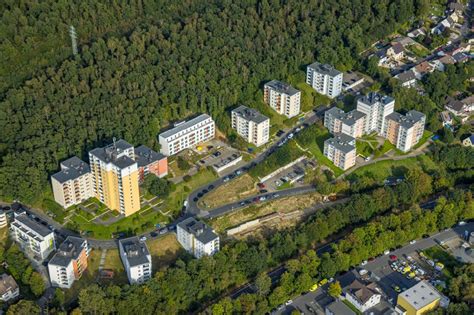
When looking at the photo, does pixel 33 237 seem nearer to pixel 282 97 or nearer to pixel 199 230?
pixel 199 230

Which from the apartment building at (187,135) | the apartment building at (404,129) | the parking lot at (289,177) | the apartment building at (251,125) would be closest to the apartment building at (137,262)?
the apartment building at (187,135)

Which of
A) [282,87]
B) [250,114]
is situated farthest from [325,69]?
[250,114]

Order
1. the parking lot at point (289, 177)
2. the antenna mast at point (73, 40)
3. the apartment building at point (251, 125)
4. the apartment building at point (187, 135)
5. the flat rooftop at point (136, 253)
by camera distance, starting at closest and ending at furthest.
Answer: the flat rooftop at point (136, 253), the parking lot at point (289, 177), the apartment building at point (187, 135), the apartment building at point (251, 125), the antenna mast at point (73, 40)

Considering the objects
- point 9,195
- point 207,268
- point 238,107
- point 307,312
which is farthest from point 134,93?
point 307,312

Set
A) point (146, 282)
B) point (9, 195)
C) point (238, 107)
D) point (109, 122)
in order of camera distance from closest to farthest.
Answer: point (146, 282) → point (9, 195) → point (109, 122) → point (238, 107)

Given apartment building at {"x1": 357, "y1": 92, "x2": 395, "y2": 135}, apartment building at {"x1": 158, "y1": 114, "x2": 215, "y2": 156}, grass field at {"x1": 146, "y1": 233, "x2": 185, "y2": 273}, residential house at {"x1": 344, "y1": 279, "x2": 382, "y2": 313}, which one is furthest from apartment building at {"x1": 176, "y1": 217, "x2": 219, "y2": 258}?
apartment building at {"x1": 357, "y1": 92, "x2": 395, "y2": 135}

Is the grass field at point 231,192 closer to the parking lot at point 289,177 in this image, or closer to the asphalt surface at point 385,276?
the parking lot at point 289,177

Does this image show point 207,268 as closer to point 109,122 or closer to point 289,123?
point 109,122
